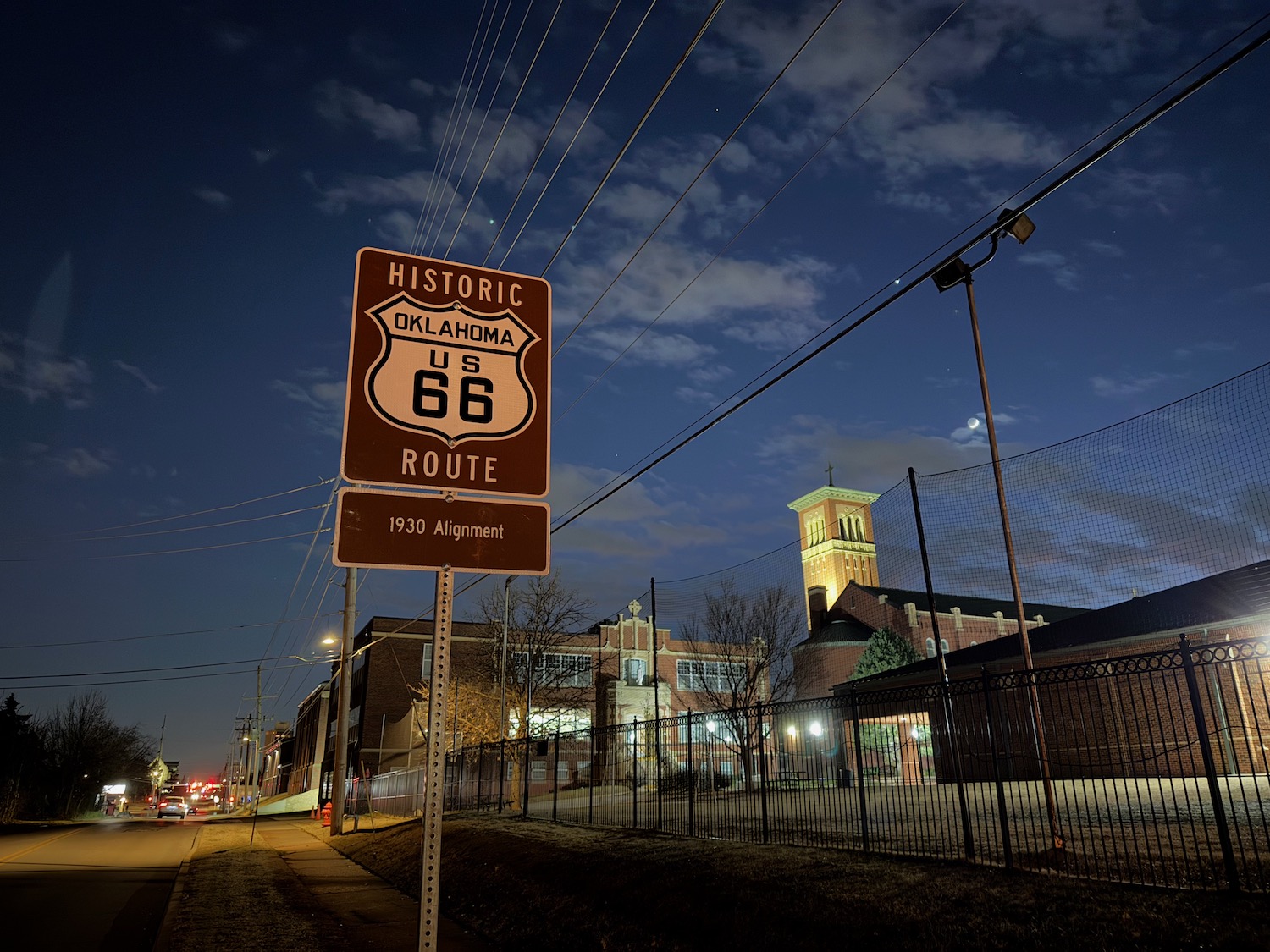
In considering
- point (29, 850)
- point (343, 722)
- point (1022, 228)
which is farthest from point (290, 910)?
point (29, 850)

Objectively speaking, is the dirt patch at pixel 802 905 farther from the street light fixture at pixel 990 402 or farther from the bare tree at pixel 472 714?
the bare tree at pixel 472 714

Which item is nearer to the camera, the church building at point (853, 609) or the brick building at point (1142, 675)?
the brick building at point (1142, 675)

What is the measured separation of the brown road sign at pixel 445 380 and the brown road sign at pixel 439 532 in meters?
0.09

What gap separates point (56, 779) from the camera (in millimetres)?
58281

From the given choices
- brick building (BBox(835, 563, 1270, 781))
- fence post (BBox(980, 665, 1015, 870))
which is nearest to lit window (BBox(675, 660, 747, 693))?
brick building (BBox(835, 563, 1270, 781))

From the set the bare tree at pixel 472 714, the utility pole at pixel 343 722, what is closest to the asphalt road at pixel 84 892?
the utility pole at pixel 343 722

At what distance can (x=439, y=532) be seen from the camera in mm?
3713

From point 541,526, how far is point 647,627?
55.2 m

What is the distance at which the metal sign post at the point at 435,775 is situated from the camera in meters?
3.19

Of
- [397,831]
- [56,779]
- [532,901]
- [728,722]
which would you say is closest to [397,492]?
[532,901]

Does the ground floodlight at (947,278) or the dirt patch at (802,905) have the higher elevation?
the ground floodlight at (947,278)

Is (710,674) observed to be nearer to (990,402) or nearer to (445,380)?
(990,402)

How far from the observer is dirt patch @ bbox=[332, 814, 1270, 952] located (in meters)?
6.20

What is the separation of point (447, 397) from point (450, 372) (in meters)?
0.14
